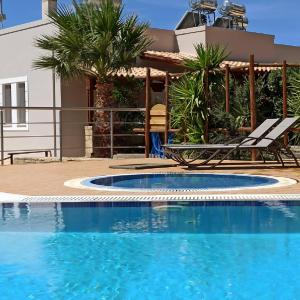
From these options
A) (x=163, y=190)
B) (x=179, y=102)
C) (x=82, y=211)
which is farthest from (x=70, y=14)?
(x=82, y=211)

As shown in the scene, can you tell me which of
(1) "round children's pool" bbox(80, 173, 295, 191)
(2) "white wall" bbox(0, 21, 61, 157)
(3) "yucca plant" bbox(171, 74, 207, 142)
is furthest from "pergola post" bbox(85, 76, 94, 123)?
(1) "round children's pool" bbox(80, 173, 295, 191)

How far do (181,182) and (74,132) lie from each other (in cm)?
990

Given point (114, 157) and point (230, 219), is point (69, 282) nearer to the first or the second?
point (230, 219)

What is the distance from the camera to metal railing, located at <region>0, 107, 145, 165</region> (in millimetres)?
17938

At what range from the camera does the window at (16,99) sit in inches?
865

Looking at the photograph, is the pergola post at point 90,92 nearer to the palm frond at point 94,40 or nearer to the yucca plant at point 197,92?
the palm frond at point 94,40

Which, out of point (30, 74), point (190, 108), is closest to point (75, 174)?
point (190, 108)

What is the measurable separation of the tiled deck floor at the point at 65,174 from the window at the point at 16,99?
277 inches

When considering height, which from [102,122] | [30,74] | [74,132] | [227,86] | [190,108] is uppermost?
[30,74]

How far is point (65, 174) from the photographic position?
12547 mm

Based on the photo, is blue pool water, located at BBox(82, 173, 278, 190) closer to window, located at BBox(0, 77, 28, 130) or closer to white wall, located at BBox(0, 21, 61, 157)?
white wall, located at BBox(0, 21, 61, 157)

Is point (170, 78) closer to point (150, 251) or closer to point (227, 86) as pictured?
point (227, 86)

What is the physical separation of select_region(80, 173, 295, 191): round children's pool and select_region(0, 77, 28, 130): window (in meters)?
10.9

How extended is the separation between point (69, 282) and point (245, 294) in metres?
1.54
